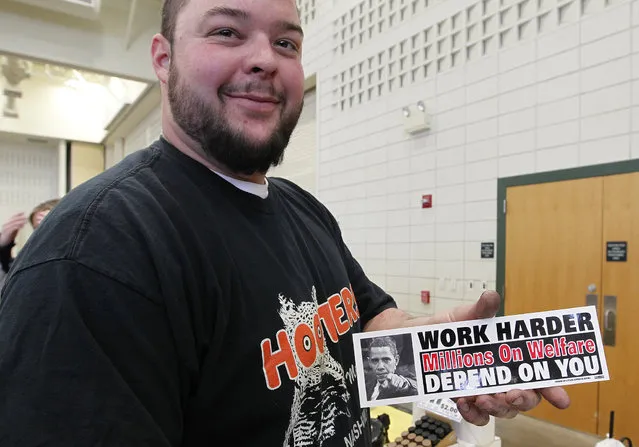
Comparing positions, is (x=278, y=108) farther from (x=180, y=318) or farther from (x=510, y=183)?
(x=510, y=183)

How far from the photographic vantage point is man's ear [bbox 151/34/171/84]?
2.58 feet

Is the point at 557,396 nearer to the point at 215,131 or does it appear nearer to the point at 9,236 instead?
the point at 215,131

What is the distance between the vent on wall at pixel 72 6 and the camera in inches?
174

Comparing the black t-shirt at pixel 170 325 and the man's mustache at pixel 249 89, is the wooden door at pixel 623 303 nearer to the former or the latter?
the black t-shirt at pixel 170 325

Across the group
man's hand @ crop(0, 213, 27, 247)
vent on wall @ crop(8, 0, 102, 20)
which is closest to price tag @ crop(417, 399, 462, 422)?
man's hand @ crop(0, 213, 27, 247)

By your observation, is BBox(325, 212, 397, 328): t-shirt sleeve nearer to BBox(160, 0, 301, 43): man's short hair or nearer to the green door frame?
BBox(160, 0, 301, 43): man's short hair

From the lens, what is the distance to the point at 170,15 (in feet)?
2.56

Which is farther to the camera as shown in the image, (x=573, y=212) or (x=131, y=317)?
(x=573, y=212)

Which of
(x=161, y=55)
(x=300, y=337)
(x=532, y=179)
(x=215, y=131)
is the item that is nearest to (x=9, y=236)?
(x=161, y=55)

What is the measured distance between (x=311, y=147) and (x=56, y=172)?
19.3ft

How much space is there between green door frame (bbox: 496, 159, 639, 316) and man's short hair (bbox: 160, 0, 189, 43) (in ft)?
8.24

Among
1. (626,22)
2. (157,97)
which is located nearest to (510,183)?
(626,22)

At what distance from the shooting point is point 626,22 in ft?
7.84

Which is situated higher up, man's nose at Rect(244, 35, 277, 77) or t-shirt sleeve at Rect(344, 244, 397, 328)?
man's nose at Rect(244, 35, 277, 77)
